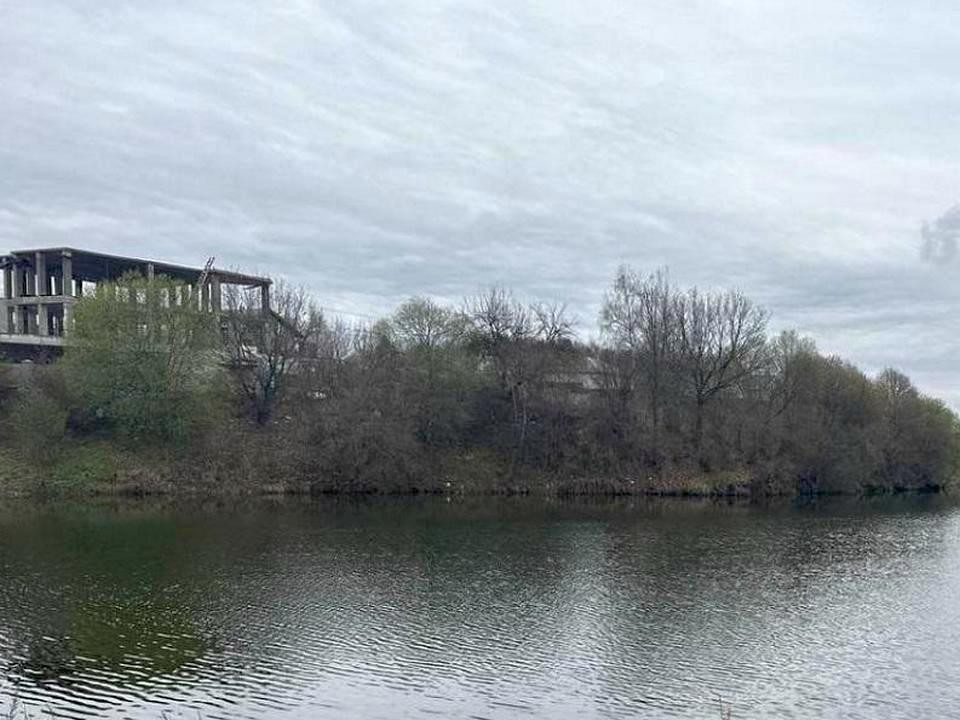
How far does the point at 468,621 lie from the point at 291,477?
4161 cm

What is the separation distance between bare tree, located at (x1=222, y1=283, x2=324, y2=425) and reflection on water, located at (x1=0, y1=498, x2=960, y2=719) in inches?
1039

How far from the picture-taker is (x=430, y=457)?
69562 mm

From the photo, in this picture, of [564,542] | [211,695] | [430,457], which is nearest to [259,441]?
[430,457]

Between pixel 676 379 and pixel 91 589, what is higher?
pixel 676 379

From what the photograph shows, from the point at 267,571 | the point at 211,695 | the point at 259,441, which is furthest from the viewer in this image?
the point at 259,441

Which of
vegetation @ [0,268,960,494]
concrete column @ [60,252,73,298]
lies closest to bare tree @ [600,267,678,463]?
vegetation @ [0,268,960,494]

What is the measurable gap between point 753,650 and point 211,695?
13.2m

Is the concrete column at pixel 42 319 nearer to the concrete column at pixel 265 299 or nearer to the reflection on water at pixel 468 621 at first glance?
the concrete column at pixel 265 299

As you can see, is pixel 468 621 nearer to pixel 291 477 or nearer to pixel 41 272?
pixel 291 477

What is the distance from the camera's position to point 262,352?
235ft

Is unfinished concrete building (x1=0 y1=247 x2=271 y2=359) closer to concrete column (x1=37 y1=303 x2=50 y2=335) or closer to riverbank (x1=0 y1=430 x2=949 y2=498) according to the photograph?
concrete column (x1=37 y1=303 x2=50 y2=335)

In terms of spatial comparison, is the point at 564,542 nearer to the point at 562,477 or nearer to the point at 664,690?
the point at 664,690

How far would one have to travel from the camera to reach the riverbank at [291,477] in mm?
59844

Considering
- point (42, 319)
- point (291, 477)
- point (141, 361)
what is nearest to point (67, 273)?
point (42, 319)
